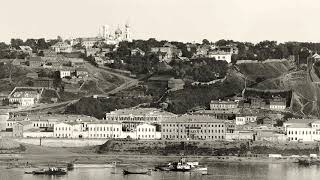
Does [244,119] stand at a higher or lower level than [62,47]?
lower

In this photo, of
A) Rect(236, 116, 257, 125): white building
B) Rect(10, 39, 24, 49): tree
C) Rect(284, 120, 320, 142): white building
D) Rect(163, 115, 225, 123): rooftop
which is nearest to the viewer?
Rect(284, 120, 320, 142): white building

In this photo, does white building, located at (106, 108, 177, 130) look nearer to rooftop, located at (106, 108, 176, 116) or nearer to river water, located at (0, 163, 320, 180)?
rooftop, located at (106, 108, 176, 116)

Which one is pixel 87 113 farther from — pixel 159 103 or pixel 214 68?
pixel 214 68

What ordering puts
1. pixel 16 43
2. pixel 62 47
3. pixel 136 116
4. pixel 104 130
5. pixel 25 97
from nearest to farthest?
pixel 104 130
pixel 136 116
pixel 25 97
pixel 62 47
pixel 16 43

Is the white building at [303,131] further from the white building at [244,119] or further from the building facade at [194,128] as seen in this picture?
the white building at [244,119]

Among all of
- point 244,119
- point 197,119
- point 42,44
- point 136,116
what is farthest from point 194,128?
point 42,44

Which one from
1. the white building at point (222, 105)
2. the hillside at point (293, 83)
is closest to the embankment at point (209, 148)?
the white building at point (222, 105)

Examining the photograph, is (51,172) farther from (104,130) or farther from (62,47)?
(62,47)

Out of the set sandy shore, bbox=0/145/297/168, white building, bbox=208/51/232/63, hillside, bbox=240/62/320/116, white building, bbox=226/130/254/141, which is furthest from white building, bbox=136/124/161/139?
white building, bbox=208/51/232/63

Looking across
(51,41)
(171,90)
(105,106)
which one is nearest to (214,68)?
(171,90)
